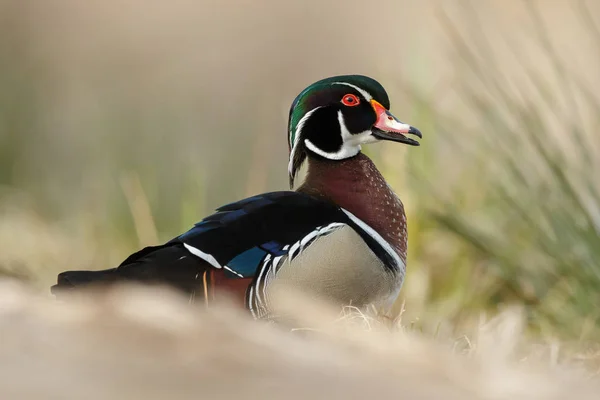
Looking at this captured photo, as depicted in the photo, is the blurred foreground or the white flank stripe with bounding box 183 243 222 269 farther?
the white flank stripe with bounding box 183 243 222 269

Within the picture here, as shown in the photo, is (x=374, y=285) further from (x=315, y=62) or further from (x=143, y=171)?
(x=315, y=62)

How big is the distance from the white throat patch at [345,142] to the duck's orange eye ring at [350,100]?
4 centimetres

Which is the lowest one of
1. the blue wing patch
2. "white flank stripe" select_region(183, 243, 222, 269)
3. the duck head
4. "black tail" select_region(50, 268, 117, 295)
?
the blue wing patch

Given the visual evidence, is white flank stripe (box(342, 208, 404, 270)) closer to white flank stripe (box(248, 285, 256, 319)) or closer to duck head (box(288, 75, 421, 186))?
duck head (box(288, 75, 421, 186))

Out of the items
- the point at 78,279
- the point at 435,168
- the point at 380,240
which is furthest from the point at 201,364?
the point at 435,168

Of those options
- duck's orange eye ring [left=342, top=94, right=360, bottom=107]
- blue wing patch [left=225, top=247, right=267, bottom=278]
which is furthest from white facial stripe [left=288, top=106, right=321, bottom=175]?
blue wing patch [left=225, top=247, right=267, bottom=278]

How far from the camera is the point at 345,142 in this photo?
3.71 metres

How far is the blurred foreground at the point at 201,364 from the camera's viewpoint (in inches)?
59.2

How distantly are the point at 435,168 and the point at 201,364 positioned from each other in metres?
2.90

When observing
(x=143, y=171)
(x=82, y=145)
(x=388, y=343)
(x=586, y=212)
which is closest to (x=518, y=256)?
(x=586, y=212)

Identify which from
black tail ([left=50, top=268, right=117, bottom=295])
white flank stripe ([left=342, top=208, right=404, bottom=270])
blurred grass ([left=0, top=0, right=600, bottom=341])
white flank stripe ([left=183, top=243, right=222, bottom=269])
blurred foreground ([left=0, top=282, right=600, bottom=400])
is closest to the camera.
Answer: blurred foreground ([left=0, top=282, right=600, bottom=400])

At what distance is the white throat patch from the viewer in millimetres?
3674

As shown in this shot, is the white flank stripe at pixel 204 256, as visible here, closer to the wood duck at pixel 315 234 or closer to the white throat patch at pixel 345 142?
the wood duck at pixel 315 234

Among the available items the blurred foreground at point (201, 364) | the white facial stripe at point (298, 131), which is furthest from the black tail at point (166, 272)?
the blurred foreground at point (201, 364)
